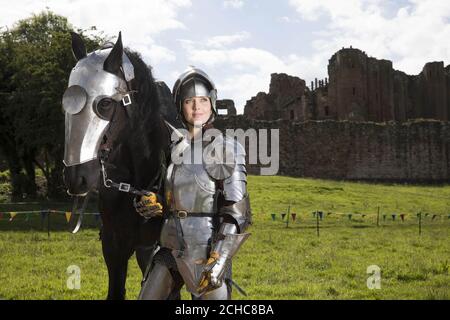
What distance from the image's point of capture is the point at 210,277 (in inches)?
144

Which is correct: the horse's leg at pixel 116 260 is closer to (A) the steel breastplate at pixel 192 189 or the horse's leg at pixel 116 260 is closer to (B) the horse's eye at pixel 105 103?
(A) the steel breastplate at pixel 192 189

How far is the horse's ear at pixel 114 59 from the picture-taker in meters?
3.88

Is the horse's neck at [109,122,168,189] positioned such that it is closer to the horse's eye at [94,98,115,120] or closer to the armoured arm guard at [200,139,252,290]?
the horse's eye at [94,98,115,120]

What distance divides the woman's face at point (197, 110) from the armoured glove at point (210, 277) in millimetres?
1075

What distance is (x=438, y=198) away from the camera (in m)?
28.2

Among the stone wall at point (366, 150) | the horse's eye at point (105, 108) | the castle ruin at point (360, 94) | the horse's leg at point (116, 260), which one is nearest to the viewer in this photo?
the horse's eye at point (105, 108)

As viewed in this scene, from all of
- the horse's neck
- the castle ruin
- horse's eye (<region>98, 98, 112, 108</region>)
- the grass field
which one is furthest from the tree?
the castle ruin

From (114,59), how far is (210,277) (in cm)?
171

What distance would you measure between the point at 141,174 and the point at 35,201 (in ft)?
73.8

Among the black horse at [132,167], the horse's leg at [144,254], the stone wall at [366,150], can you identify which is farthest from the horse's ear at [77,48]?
the stone wall at [366,150]

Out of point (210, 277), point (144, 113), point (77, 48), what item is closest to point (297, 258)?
point (144, 113)

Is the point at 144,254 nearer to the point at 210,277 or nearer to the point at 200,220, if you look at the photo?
the point at 200,220

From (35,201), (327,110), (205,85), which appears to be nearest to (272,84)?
(327,110)
